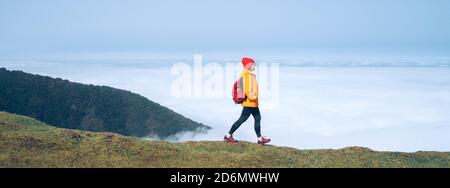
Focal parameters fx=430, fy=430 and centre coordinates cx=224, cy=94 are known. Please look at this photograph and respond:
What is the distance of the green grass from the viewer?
455 inches

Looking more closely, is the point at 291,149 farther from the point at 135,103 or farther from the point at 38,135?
the point at 135,103

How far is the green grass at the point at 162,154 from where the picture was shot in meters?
11.6

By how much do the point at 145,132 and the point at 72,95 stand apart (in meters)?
28.0

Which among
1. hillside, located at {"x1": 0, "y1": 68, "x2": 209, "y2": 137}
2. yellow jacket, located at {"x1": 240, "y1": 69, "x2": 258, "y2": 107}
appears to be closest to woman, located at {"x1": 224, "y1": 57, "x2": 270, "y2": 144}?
yellow jacket, located at {"x1": 240, "y1": 69, "x2": 258, "y2": 107}

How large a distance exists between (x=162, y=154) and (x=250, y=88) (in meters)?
3.15

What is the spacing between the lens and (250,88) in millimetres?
12422

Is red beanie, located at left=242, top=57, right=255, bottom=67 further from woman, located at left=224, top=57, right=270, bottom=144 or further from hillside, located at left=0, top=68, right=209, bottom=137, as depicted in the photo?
hillside, located at left=0, top=68, right=209, bottom=137

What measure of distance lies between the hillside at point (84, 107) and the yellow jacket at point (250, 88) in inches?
3616

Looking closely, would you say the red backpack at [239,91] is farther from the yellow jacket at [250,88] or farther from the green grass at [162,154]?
the green grass at [162,154]

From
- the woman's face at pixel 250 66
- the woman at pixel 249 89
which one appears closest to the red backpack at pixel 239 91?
the woman at pixel 249 89

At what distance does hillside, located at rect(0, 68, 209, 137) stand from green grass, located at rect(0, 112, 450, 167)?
9063 centimetres

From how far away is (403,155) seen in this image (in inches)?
522

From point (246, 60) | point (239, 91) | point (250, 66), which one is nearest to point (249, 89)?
point (239, 91)
